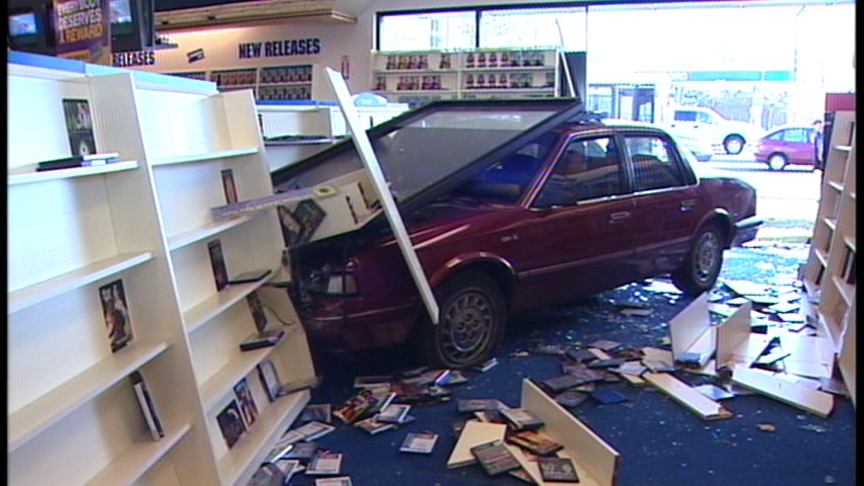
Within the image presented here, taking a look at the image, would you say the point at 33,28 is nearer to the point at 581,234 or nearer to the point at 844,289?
the point at 581,234

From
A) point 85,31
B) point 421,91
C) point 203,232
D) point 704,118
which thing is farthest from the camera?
point 704,118

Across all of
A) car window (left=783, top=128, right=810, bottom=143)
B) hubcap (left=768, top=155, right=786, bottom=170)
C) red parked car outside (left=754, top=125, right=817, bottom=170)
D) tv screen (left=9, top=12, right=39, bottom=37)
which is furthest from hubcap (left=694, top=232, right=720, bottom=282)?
hubcap (left=768, top=155, right=786, bottom=170)

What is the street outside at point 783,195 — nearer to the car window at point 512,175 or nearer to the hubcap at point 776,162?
the hubcap at point 776,162

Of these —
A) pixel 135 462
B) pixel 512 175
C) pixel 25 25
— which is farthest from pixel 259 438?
pixel 25 25

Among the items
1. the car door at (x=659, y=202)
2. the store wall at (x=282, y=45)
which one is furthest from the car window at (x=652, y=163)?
the store wall at (x=282, y=45)

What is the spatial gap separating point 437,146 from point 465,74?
621cm

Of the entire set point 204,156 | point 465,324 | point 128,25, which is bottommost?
point 465,324

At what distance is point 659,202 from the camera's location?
4656mm

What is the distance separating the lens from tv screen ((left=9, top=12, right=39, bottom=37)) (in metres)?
3.90

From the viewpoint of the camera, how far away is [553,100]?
4477 mm

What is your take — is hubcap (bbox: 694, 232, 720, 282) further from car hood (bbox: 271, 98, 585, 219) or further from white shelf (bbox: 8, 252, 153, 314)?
white shelf (bbox: 8, 252, 153, 314)

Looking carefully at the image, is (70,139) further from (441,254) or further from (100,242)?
(441,254)

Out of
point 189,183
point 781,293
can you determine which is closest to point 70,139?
point 189,183

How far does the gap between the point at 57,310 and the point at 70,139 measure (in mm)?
532
